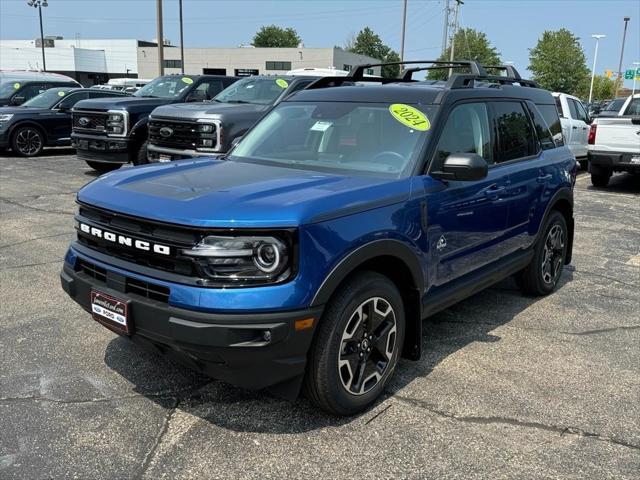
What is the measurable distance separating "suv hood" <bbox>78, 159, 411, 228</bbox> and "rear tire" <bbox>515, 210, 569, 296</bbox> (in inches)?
90.3

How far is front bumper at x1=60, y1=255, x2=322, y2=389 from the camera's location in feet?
8.95

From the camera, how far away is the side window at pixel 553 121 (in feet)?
18.1

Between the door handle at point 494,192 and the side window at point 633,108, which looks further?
the side window at point 633,108

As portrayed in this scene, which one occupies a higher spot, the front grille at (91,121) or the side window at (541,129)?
the side window at (541,129)

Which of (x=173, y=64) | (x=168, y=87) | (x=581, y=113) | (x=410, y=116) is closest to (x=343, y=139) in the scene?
(x=410, y=116)

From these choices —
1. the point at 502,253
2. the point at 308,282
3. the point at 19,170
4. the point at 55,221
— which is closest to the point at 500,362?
the point at 502,253

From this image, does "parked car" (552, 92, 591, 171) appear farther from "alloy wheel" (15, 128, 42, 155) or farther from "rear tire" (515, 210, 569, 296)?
"alloy wheel" (15, 128, 42, 155)

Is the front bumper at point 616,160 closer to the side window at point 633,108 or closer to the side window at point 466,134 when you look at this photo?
the side window at point 633,108

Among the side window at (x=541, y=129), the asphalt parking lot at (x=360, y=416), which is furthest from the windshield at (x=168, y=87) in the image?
the side window at (x=541, y=129)

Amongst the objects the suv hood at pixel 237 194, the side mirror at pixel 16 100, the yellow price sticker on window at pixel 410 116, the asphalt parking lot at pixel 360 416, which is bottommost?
the asphalt parking lot at pixel 360 416

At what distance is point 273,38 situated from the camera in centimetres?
11625

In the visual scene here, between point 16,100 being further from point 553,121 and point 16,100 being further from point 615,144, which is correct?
point 553,121

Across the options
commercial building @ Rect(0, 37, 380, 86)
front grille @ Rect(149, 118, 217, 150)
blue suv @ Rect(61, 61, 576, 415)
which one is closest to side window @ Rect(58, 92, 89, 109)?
front grille @ Rect(149, 118, 217, 150)

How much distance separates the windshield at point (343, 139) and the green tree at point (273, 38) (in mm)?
116771
